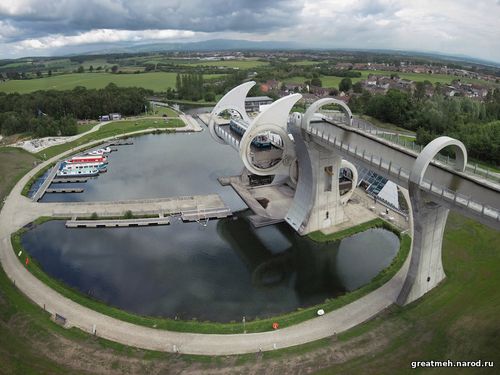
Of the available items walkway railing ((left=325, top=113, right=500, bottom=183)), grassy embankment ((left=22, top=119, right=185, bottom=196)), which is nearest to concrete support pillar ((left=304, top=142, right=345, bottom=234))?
walkway railing ((left=325, top=113, right=500, bottom=183))

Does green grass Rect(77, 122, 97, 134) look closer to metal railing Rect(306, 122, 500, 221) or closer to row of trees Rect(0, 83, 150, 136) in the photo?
row of trees Rect(0, 83, 150, 136)

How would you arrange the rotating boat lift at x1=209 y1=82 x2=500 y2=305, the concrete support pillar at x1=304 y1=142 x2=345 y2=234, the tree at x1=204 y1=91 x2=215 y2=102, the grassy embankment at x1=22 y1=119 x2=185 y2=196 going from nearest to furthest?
1. the rotating boat lift at x1=209 y1=82 x2=500 y2=305
2. the concrete support pillar at x1=304 y1=142 x2=345 y2=234
3. the grassy embankment at x1=22 y1=119 x2=185 y2=196
4. the tree at x1=204 y1=91 x2=215 y2=102

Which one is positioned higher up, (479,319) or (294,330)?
(479,319)

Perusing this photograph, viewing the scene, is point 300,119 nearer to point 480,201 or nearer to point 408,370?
point 480,201

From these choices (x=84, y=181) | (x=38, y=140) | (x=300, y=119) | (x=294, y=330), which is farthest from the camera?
(x=38, y=140)

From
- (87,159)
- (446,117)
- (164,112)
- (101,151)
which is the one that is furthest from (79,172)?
(446,117)

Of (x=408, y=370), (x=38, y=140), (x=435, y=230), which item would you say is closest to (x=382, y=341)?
(x=408, y=370)

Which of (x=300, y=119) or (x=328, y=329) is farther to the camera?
(x=300, y=119)
